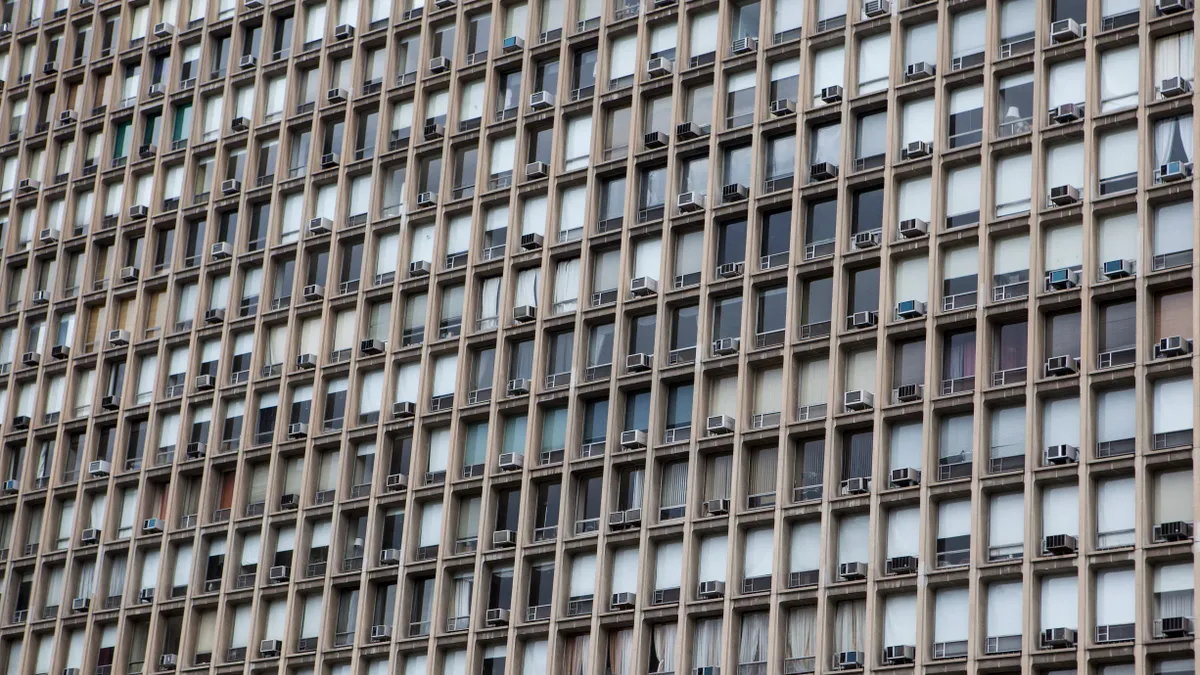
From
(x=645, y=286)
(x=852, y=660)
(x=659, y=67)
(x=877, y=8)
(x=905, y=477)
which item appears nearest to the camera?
(x=852, y=660)

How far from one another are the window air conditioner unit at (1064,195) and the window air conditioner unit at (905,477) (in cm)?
979

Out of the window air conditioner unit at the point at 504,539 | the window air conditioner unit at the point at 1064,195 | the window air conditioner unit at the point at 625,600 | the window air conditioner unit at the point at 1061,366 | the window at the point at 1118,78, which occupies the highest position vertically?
the window at the point at 1118,78

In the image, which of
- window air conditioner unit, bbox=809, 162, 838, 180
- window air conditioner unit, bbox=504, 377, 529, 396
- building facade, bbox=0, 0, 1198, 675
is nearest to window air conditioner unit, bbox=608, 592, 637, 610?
building facade, bbox=0, 0, 1198, 675

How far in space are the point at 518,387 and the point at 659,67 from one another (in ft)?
42.8

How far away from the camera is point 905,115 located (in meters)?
86.1

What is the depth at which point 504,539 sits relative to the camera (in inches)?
3489

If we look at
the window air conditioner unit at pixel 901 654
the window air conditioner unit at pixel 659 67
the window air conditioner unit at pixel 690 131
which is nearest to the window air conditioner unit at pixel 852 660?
the window air conditioner unit at pixel 901 654

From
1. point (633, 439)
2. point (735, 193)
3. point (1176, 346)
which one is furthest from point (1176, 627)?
point (735, 193)

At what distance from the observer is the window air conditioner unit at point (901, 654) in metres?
77.8

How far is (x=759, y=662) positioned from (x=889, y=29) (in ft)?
74.9

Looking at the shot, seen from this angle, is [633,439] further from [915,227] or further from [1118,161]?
[1118,161]

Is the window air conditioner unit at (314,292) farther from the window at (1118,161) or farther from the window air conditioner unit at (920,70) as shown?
the window at (1118,161)

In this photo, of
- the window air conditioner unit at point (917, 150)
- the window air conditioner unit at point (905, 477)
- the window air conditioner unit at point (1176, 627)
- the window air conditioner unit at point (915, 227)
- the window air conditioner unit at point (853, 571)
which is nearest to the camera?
the window air conditioner unit at point (1176, 627)

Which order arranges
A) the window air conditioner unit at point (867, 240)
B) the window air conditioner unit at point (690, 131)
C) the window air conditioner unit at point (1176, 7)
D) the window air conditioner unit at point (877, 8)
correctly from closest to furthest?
1. the window air conditioner unit at point (1176, 7)
2. the window air conditioner unit at point (867, 240)
3. the window air conditioner unit at point (877, 8)
4. the window air conditioner unit at point (690, 131)
